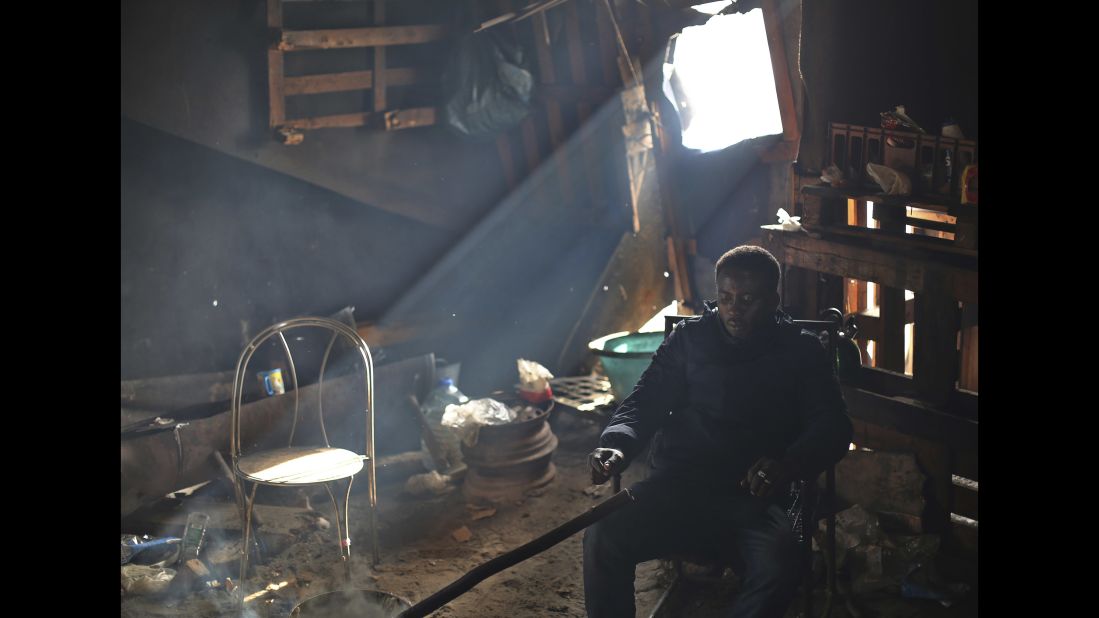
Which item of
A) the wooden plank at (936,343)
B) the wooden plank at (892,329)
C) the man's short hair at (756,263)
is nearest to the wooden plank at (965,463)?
the wooden plank at (936,343)

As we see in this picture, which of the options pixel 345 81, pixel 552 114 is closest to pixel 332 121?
pixel 345 81

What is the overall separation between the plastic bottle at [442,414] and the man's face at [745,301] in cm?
286

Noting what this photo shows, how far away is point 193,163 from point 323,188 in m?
1.09

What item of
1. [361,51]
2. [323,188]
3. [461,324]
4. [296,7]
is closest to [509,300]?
[461,324]

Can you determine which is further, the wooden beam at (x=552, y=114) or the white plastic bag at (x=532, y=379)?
the wooden beam at (x=552, y=114)

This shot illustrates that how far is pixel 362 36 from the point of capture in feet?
22.4

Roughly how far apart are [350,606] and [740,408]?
6.39ft

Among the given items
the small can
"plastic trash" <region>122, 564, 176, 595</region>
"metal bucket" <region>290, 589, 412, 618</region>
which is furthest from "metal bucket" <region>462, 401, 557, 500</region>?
"plastic trash" <region>122, 564, 176, 595</region>

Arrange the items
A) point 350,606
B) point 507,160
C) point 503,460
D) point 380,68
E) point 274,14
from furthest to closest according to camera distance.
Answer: point 507,160 < point 380,68 < point 274,14 < point 503,460 < point 350,606

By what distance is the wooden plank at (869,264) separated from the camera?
4.21 m

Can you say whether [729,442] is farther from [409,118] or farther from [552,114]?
[409,118]

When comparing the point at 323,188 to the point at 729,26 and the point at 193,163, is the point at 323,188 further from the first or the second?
the point at 729,26

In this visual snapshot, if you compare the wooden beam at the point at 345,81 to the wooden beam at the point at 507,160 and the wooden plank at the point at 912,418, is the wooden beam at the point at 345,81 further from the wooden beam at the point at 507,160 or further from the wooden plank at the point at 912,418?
the wooden plank at the point at 912,418
